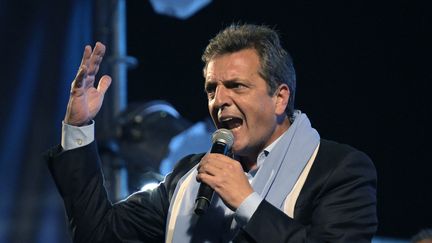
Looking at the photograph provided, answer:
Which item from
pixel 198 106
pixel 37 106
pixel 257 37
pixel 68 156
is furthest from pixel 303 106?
pixel 68 156

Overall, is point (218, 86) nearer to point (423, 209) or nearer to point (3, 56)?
point (3, 56)

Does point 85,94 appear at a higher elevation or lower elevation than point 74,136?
higher

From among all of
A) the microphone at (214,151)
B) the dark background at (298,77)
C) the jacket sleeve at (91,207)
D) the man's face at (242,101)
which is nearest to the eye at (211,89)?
the man's face at (242,101)

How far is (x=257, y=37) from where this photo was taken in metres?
2.38

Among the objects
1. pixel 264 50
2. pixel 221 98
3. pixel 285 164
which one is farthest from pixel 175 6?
pixel 285 164

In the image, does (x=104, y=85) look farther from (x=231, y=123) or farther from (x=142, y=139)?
(x=142, y=139)

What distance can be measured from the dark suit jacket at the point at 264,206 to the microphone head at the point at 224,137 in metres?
0.22

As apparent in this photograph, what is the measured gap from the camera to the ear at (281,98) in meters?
2.36

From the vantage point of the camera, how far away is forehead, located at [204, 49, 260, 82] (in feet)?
7.47

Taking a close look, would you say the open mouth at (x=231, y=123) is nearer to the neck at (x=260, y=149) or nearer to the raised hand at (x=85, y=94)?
the neck at (x=260, y=149)

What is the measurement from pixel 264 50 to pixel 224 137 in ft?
1.16

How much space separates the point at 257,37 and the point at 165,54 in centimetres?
297

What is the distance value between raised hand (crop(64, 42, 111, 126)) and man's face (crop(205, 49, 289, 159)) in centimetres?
33

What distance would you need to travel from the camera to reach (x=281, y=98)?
7.78ft
